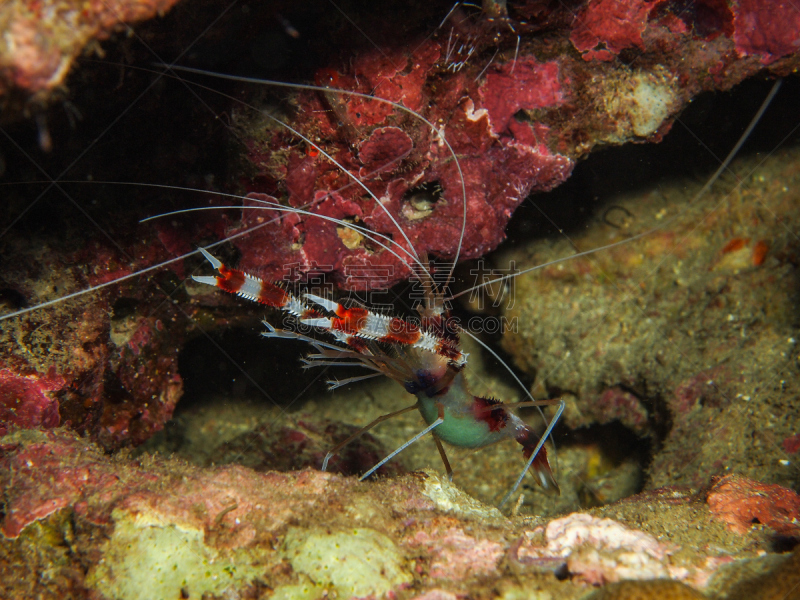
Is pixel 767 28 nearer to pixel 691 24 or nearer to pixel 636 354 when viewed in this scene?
pixel 691 24

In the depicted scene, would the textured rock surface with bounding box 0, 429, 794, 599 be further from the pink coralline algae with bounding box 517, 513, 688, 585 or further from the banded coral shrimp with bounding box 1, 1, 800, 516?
the banded coral shrimp with bounding box 1, 1, 800, 516

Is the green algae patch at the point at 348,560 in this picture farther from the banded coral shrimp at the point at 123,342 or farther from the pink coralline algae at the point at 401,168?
the banded coral shrimp at the point at 123,342

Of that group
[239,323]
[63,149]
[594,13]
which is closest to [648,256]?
[594,13]

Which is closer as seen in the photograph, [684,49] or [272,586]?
[272,586]

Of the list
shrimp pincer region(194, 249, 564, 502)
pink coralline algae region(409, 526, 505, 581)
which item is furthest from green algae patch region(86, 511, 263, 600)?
shrimp pincer region(194, 249, 564, 502)

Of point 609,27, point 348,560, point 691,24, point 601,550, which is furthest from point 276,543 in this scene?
point 691,24

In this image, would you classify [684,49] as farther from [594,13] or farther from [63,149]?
[63,149]
